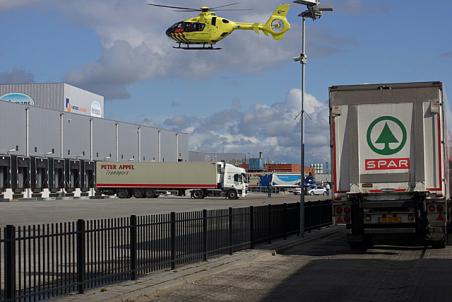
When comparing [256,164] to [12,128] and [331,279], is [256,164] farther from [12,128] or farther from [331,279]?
[331,279]

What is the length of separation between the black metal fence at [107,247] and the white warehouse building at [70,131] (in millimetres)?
60467

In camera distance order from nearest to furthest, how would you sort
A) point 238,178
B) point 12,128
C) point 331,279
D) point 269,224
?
point 331,279, point 269,224, point 12,128, point 238,178

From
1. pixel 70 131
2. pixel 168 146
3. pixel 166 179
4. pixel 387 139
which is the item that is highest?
pixel 70 131

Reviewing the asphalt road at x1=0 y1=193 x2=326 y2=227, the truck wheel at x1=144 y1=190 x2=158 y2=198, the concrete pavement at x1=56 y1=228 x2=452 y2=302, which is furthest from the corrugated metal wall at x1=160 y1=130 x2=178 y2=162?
the concrete pavement at x1=56 y1=228 x2=452 y2=302

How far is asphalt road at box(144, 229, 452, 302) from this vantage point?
40.6 feet

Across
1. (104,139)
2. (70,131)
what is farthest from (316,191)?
(70,131)

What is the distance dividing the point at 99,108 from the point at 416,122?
10684 cm

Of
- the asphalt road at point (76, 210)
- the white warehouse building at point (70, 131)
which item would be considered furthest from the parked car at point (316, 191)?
the asphalt road at point (76, 210)

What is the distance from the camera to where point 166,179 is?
269 ft

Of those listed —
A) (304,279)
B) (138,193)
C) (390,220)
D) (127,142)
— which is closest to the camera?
(304,279)

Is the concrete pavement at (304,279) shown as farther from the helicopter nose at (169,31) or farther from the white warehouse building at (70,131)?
the white warehouse building at (70,131)

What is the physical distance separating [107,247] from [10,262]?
3.15 m

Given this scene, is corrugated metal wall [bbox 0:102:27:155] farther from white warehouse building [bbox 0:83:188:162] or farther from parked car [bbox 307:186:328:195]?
parked car [bbox 307:186:328:195]

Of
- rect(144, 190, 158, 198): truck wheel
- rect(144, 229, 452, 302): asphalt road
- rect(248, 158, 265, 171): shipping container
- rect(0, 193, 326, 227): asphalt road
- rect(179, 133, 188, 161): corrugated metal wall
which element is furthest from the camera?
rect(248, 158, 265, 171): shipping container
